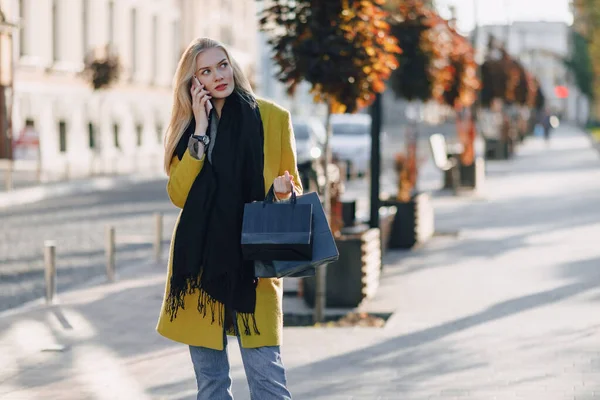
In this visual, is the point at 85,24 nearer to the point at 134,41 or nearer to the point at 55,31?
the point at 55,31

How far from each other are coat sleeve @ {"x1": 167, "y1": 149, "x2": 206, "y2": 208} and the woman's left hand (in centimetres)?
29

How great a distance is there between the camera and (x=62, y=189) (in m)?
27.8

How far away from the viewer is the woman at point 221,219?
4809 mm

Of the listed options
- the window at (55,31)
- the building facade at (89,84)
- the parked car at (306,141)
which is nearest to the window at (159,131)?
the building facade at (89,84)

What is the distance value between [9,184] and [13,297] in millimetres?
15055

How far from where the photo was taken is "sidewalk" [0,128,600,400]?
7.12 meters

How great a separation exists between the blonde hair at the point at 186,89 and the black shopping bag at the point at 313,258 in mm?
465

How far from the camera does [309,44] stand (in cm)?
1012

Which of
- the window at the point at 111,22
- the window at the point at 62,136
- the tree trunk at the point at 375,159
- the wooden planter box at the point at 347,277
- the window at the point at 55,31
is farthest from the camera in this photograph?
the window at the point at 111,22

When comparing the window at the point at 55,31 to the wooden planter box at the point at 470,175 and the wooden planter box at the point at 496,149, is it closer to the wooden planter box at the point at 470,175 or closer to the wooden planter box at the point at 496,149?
the wooden planter box at the point at 496,149

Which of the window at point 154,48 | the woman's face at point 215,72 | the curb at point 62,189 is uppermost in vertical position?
the window at point 154,48

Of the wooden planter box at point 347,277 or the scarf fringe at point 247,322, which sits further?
the wooden planter box at point 347,277

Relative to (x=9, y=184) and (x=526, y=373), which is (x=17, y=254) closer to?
(x=526, y=373)

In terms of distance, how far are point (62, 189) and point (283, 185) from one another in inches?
927
